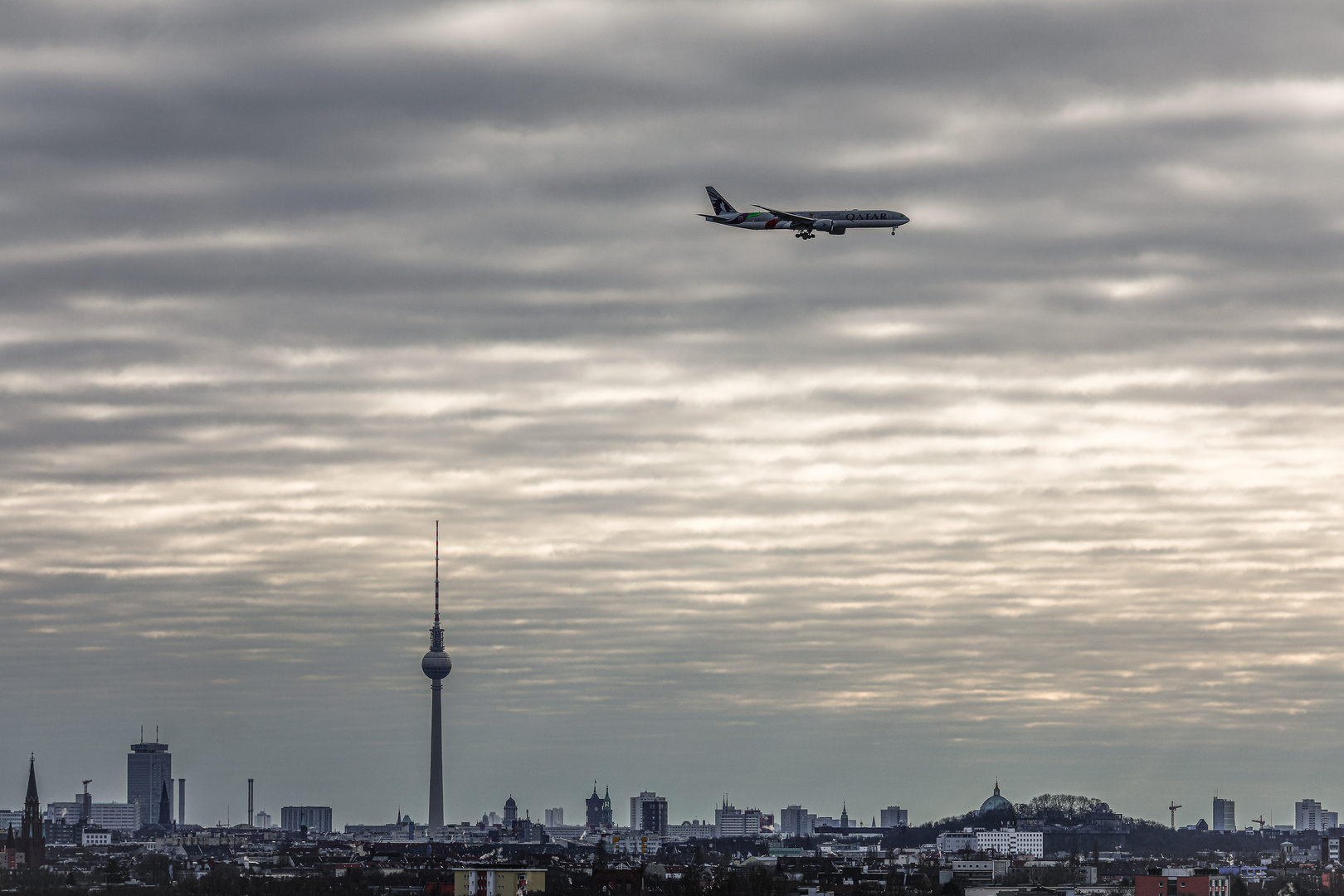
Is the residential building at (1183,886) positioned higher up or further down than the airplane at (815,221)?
further down

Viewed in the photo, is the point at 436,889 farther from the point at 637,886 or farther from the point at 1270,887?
the point at 1270,887

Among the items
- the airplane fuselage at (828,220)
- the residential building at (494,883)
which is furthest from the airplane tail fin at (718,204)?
the residential building at (494,883)

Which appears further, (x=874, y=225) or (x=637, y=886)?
(x=637, y=886)

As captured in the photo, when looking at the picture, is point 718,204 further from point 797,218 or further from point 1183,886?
point 1183,886

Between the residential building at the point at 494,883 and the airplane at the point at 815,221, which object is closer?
the airplane at the point at 815,221

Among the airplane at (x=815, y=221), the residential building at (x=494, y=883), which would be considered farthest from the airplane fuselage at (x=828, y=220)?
the residential building at (x=494, y=883)

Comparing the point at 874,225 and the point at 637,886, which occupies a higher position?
the point at 874,225

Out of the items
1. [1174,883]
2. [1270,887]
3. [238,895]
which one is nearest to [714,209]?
[1174,883]

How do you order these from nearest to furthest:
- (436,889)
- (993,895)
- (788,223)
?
(788,223), (993,895), (436,889)

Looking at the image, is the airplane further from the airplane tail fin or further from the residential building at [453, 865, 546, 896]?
the residential building at [453, 865, 546, 896]

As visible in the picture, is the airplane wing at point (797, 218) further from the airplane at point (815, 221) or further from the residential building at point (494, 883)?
the residential building at point (494, 883)

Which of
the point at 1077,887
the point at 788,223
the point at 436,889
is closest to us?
the point at 788,223
